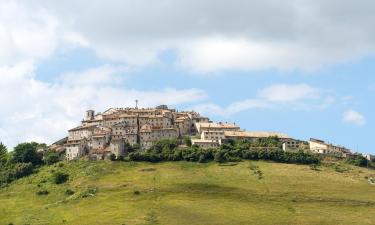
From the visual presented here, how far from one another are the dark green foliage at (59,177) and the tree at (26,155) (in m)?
21.5

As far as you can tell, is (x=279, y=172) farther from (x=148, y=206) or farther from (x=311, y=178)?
(x=148, y=206)

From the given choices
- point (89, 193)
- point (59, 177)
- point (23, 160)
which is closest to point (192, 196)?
point (89, 193)

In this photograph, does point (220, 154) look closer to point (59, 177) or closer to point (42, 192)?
point (59, 177)

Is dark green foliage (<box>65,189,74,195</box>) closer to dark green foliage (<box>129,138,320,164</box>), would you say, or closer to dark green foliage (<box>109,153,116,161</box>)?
dark green foliage (<box>109,153,116,161</box>)

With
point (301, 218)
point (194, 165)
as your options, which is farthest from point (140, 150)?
point (301, 218)

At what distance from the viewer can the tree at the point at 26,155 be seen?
191625 millimetres

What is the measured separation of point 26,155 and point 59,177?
83.9 feet

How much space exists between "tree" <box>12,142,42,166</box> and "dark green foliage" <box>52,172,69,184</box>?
70.4ft

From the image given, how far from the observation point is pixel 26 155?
192000 mm

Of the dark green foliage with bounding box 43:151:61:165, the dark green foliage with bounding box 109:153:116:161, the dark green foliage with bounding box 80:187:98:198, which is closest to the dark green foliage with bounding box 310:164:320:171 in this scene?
the dark green foliage with bounding box 109:153:116:161

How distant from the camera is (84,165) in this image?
182m

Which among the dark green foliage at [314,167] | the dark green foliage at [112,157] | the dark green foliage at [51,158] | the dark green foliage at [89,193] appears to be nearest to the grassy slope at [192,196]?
the dark green foliage at [89,193]

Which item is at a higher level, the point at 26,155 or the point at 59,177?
the point at 26,155

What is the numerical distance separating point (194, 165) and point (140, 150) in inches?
896
